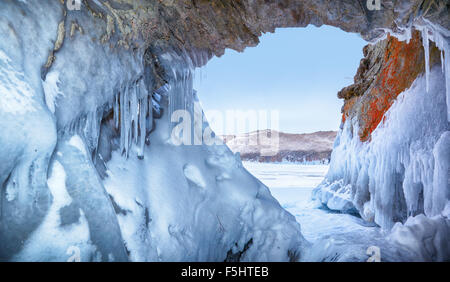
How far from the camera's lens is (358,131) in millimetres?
6414

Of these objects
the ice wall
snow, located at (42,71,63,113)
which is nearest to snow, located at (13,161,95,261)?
the ice wall

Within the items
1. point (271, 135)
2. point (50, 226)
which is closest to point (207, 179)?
point (50, 226)

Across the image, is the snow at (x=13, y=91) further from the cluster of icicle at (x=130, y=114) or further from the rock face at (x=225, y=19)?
the cluster of icicle at (x=130, y=114)

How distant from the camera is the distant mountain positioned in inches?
1283

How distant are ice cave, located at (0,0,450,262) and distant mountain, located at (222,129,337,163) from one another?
29015 mm

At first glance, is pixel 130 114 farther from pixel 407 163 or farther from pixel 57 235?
pixel 407 163

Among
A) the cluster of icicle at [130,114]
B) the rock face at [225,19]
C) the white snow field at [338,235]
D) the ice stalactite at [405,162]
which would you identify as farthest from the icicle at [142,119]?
the ice stalactite at [405,162]

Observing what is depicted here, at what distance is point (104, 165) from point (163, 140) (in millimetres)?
1111

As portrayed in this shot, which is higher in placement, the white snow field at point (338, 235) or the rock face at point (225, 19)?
the rock face at point (225, 19)

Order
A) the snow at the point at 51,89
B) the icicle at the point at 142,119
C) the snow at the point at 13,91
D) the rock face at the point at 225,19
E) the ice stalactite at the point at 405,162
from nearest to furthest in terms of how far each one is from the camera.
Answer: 1. the snow at the point at 13,91
2. the snow at the point at 51,89
3. the rock face at the point at 225,19
4. the icicle at the point at 142,119
5. the ice stalactite at the point at 405,162

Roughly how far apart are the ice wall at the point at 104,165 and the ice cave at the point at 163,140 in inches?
0.5

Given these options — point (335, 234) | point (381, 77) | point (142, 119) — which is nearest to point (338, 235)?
point (335, 234)

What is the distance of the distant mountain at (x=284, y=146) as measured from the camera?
32594 millimetres

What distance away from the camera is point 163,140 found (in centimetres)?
361
